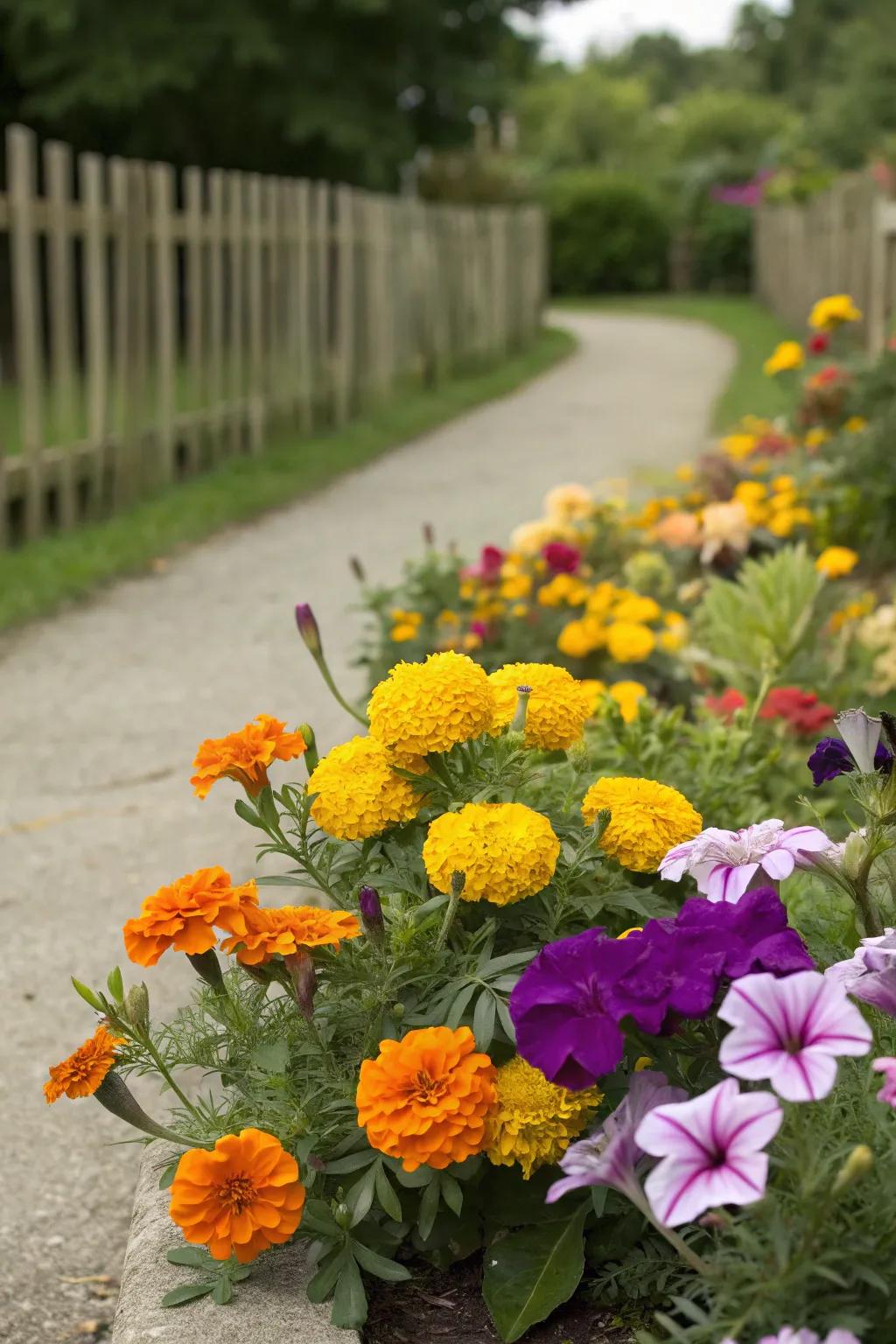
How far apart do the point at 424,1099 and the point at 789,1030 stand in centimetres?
45

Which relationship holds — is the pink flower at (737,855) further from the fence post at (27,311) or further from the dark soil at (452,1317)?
the fence post at (27,311)

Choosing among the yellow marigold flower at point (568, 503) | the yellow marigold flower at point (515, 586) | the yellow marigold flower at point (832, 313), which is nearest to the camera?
the yellow marigold flower at point (515, 586)

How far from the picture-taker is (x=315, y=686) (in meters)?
5.31

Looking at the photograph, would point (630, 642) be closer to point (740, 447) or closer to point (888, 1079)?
point (888, 1079)

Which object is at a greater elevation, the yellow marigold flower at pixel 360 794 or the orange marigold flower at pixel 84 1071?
the yellow marigold flower at pixel 360 794

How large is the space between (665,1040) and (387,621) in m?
2.81

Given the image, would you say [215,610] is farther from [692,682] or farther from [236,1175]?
[236,1175]

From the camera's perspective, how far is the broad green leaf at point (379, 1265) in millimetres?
1779

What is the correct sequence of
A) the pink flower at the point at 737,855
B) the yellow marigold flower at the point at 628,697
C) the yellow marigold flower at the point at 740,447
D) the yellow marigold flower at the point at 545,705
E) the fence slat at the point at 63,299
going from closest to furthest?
the pink flower at the point at 737,855, the yellow marigold flower at the point at 545,705, the yellow marigold flower at the point at 628,697, the yellow marigold flower at the point at 740,447, the fence slat at the point at 63,299

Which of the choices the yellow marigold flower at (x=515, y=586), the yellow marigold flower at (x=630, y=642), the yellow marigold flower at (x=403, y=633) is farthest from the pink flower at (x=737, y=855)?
the yellow marigold flower at (x=515, y=586)

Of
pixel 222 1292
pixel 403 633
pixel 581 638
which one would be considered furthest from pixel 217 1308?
pixel 403 633

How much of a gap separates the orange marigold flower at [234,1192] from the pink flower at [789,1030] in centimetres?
57

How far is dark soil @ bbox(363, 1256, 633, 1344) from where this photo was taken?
180cm

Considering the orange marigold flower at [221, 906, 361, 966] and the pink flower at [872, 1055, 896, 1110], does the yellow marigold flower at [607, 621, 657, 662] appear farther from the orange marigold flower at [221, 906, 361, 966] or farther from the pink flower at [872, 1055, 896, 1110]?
the pink flower at [872, 1055, 896, 1110]
